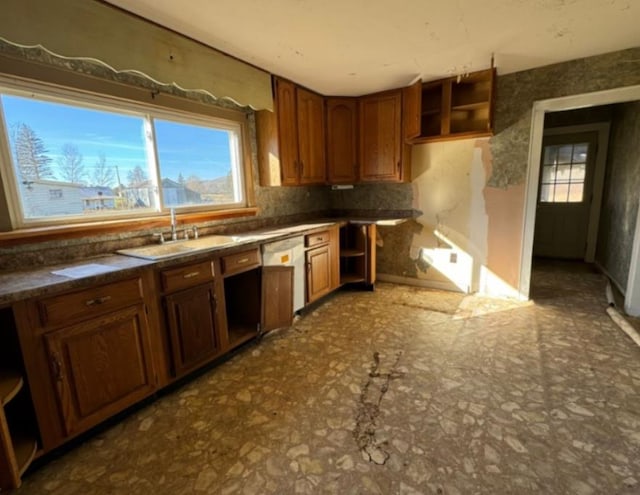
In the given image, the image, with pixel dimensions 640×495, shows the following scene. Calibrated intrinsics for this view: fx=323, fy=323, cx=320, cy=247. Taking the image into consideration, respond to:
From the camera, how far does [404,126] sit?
350 centimetres

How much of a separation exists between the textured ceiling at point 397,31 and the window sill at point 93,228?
1254mm

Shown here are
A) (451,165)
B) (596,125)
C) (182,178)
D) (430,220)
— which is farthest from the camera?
(596,125)

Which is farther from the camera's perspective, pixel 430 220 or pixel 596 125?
pixel 596 125

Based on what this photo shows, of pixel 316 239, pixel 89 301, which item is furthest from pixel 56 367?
pixel 316 239

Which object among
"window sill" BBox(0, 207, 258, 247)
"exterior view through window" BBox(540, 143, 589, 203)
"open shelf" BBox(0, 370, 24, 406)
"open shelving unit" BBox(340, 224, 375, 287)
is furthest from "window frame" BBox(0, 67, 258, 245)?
"exterior view through window" BBox(540, 143, 589, 203)

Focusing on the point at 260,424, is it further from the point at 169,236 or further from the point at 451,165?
the point at 451,165

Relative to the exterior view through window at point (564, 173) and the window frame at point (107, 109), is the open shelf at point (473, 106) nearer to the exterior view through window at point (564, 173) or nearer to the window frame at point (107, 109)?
the window frame at point (107, 109)

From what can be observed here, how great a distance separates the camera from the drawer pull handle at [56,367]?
4.79ft

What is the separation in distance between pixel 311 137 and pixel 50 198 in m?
2.37

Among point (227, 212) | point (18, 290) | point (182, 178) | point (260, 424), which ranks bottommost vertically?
point (260, 424)

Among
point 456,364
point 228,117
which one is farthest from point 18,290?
point 456,364

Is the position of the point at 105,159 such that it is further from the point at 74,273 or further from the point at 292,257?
the point at 292,257

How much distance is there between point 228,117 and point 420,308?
2594 mm

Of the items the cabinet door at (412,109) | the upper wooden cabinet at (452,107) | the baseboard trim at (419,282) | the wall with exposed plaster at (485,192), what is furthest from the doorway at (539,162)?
the cabinet door at (412,109)
